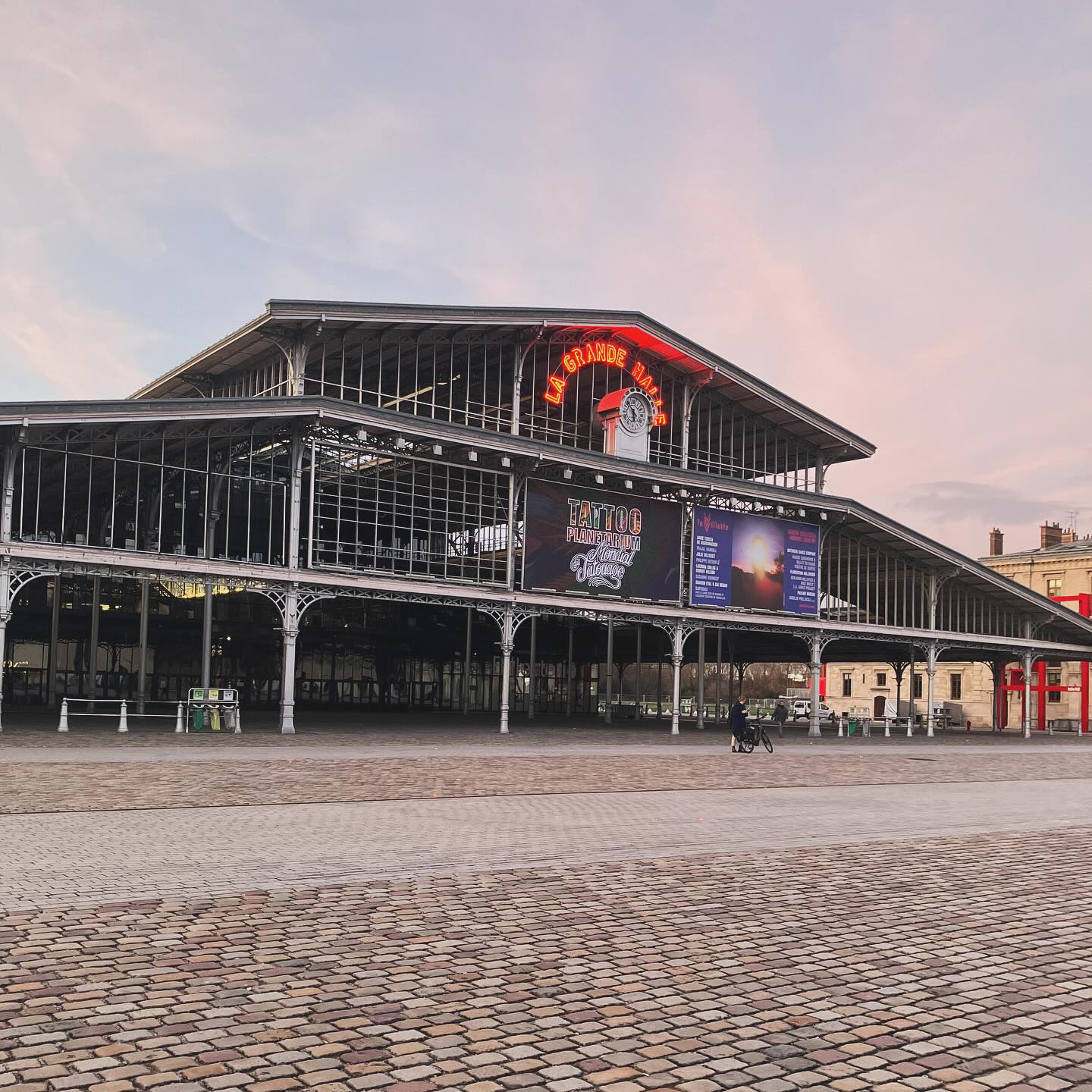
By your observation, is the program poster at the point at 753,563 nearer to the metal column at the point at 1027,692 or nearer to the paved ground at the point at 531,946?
the metal column at the point at 1027,692

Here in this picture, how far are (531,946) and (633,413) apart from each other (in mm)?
35204

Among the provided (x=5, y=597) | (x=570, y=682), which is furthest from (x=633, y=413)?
(x=5, y=597)

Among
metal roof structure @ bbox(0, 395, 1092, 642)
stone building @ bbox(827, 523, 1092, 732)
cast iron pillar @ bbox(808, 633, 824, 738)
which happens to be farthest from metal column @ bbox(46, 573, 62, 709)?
stone building @ bbox(827, 523, 1092, 732)

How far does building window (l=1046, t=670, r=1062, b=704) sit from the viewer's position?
79188 mm

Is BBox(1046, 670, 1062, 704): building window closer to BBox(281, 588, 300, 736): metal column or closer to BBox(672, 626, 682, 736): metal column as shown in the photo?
BBox(672, 626, 682, 736): metal column

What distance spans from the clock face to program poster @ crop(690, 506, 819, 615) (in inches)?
163

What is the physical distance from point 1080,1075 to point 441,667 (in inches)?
2166

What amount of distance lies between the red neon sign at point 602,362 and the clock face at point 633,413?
2.40 feet

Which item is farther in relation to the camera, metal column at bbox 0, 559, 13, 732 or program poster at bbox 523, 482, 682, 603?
program poster at bbox 523, 482, 682, 603

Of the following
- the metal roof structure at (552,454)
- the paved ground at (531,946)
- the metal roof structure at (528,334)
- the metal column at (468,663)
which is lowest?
the paved ground at (531,946)

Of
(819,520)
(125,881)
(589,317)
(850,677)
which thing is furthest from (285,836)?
(850,677)

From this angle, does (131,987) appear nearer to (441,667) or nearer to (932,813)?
(932,813)

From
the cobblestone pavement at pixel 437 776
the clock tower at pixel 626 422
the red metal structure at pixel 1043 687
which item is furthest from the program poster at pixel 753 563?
the red metal structure at pixel 1043 687

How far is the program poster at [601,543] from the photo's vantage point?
39438 millimetres
